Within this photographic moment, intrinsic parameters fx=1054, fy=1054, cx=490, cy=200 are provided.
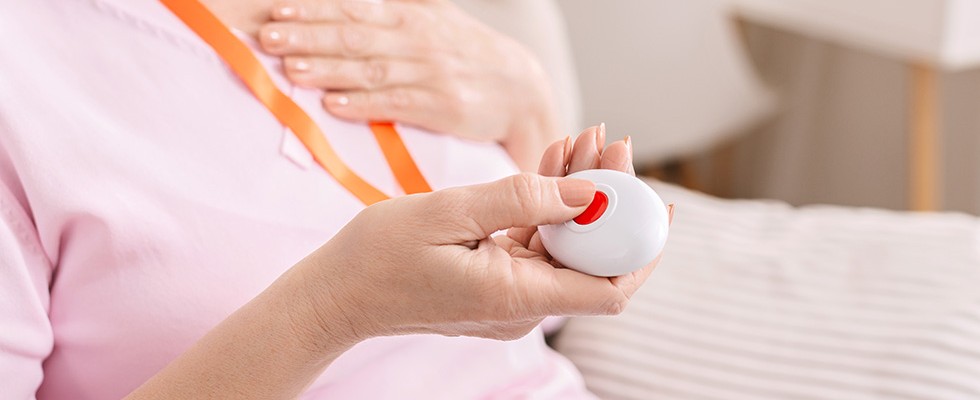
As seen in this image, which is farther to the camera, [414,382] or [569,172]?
[414,382]

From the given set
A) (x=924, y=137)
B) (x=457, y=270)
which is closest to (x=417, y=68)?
(x=457, y=270)

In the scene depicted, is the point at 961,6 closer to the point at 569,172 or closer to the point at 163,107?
the point at 569,172

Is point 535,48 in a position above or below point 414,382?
above

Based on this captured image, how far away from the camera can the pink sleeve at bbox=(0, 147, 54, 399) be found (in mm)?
653

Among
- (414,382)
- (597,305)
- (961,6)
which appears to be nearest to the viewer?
(597,305)

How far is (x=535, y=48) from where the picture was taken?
124cm

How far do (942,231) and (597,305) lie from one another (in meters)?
0.76

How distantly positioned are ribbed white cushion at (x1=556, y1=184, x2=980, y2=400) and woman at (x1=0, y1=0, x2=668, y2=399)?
0.30 metres

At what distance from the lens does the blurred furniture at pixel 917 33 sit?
1.81 m

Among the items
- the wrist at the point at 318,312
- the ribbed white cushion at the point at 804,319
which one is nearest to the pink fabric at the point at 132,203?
the wrist at the point at 318,312

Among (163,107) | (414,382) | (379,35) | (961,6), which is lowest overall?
(414,382)

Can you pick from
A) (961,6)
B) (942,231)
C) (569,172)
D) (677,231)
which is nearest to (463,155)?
(569,172)

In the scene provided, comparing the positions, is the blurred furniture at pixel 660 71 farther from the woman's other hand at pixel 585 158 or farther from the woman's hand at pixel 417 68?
the woman's other hand at pixel 585 158

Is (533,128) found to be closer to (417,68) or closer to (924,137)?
(417,68)
